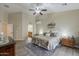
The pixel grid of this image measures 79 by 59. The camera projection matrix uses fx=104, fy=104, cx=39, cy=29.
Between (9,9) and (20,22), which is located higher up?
(9,9)

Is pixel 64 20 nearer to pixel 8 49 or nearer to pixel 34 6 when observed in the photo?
pixel 34 6

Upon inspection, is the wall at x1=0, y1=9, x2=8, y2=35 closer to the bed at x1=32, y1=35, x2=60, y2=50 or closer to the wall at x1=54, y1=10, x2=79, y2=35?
the bed at x1=32, y1=35, x2=60, y2=50

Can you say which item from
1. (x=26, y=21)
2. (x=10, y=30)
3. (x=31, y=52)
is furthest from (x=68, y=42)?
(x=10, y=30)

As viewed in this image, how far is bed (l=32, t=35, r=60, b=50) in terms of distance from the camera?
1.92 metres

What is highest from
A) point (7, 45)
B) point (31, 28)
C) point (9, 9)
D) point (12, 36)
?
point (9, 9)

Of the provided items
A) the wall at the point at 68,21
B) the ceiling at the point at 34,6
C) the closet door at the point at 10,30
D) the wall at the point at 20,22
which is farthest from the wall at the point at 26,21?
the wall at the point at 68,21

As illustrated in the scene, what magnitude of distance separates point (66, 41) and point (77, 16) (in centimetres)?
50

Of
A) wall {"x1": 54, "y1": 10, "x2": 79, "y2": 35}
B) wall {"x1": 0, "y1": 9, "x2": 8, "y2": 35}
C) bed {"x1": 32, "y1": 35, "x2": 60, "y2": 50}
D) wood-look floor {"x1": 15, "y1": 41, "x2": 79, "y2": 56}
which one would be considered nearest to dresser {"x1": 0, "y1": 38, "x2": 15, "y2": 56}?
wood-look floor {"x1": 15, "y1": 41, "x2": 79, "y2": 56}

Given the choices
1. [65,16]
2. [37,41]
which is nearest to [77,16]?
[65,16]

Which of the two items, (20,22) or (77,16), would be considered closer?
(77,16)

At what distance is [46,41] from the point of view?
193cm

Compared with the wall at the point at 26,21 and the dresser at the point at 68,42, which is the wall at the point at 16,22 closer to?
the wall at the point at 26,21

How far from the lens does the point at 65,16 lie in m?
1.94

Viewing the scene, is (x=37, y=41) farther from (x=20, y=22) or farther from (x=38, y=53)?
(x=20, y=22)
